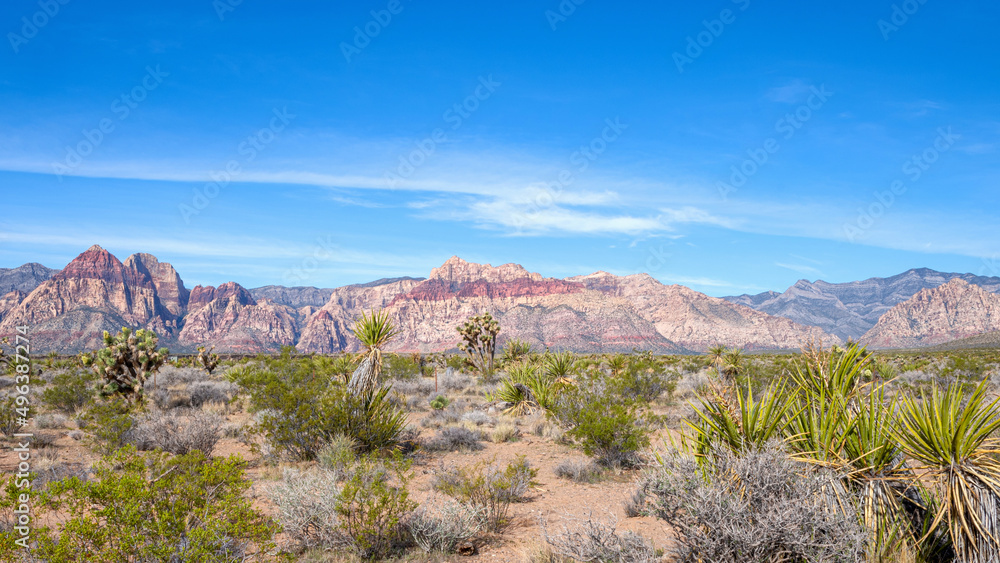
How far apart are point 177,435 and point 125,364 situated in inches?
336

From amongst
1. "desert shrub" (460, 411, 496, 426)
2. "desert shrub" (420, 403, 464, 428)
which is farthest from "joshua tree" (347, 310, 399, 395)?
"desert shrub" (460, 411, 496, 426)

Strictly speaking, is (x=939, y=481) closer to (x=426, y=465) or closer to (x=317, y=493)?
(x=317, y=493)

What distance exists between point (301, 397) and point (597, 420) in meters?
6.10

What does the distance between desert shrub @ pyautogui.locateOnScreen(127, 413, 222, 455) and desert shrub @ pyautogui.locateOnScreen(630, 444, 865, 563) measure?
942 cm

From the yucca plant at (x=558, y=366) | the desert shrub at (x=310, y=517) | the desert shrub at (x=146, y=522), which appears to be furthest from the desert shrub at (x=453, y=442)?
the desert shrub at (x=146, y=522)

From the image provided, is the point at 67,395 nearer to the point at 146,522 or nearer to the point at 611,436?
the point at 146,522

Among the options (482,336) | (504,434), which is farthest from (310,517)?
(482,336)

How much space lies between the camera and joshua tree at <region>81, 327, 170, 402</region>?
16.2 meters

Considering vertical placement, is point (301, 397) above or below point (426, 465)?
above

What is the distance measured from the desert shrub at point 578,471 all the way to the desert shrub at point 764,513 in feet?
16.3

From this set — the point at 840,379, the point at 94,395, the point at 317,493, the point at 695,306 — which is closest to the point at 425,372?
the point at 94,395

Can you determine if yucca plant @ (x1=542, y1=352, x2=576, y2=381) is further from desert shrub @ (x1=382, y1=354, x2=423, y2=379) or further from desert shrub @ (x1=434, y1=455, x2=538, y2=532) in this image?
desert shrub @ (x1=434, y1=455, x2=538, y2=532)

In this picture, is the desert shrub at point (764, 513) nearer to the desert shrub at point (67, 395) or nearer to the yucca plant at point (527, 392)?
the yucca plant at point (527, 392)

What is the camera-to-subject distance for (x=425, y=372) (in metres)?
30.3
